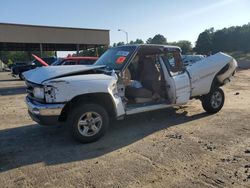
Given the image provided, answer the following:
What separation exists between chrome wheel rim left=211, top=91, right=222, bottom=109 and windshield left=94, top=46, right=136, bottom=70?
9.46 feet

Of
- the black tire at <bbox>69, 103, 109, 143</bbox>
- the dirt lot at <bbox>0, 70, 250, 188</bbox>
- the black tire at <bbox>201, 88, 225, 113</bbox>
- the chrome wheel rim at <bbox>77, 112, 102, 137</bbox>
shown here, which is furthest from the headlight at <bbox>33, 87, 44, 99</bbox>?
the black tire at <bbox>201, 88, 225, 113</bbox>

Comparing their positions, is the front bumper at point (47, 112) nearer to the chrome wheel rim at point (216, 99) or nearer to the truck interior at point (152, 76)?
the truck interior at point (152, 76)

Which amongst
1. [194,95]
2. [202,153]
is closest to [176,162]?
[202,153]

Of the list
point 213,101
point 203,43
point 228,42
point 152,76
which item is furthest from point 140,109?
point 228,42

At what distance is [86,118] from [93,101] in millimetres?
401

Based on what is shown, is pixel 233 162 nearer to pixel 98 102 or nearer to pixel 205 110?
pixel 98 102

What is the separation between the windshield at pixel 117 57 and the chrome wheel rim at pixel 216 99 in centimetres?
288

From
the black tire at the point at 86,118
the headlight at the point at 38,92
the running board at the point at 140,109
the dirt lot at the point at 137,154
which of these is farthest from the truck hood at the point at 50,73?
the dirt lot at the point at 137,154

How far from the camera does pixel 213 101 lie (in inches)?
353

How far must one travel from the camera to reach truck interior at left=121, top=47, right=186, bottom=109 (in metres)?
7.59

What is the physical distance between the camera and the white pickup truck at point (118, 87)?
611cm

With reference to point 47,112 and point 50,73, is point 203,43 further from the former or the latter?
point 47,112

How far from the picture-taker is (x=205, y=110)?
9.06m

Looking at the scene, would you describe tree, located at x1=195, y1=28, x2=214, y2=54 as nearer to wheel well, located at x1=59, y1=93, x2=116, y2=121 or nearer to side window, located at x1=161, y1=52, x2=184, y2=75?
side window, located at x1=161, y1=52, x2=184, y2=75
